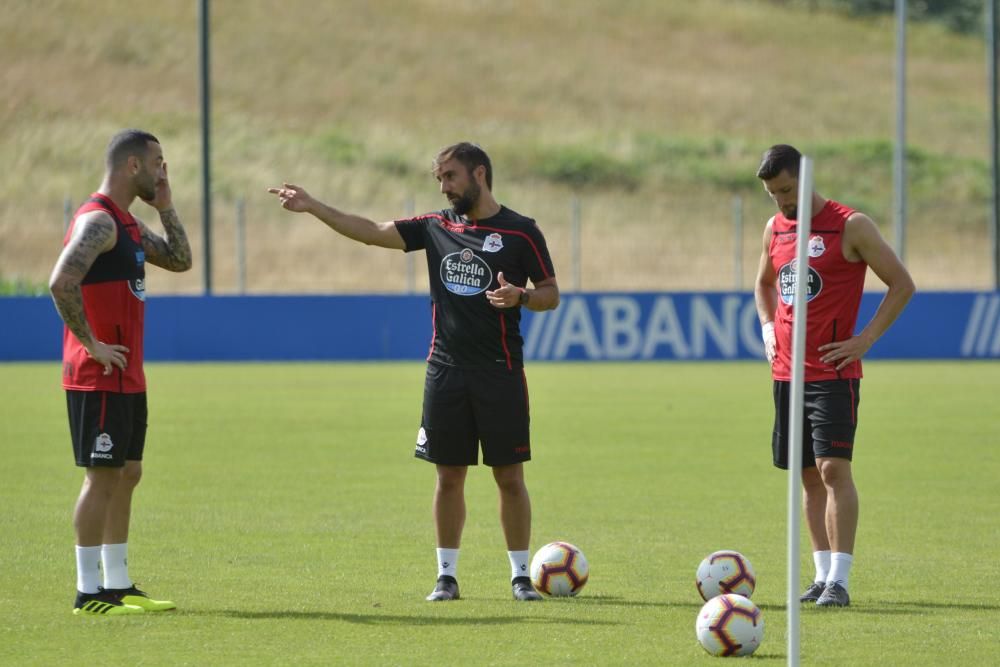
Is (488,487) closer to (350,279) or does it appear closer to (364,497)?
(364,497)

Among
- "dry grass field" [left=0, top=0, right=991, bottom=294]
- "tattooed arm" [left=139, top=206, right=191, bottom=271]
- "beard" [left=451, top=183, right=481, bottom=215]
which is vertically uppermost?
"dry grass field" [left=0, top=0, right=991, bottom=294]

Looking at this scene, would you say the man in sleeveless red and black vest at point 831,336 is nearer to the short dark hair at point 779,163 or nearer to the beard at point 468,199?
the short dark hair at point 779,163

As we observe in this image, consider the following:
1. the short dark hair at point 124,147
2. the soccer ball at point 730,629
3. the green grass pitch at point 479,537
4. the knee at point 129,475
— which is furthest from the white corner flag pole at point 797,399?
the knee at point 129,475

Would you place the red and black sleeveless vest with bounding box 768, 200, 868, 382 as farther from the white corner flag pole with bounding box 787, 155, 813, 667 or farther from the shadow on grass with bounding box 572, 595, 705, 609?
the white corner flag pole with bounding box 787, 155, 813, 667

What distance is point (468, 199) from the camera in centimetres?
793

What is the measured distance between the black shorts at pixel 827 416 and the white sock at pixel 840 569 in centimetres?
49

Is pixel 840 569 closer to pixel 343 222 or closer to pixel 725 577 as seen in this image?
pixel 725 577

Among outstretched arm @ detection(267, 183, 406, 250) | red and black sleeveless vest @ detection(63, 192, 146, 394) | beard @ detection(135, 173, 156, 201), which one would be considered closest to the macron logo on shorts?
red and black sleeveless vest @ detection(63, 192, 146, 394)

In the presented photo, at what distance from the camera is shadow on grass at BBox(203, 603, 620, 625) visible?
731cm

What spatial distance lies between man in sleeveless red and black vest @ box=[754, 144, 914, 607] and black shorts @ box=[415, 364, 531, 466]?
133cm

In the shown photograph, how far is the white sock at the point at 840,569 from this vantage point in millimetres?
7746

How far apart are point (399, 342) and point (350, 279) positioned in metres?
16.1

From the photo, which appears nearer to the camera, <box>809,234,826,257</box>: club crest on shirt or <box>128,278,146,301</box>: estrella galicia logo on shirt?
<box>128,278,146,301</box>: estrella galicia logo on shirt

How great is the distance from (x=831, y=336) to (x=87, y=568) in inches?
149
